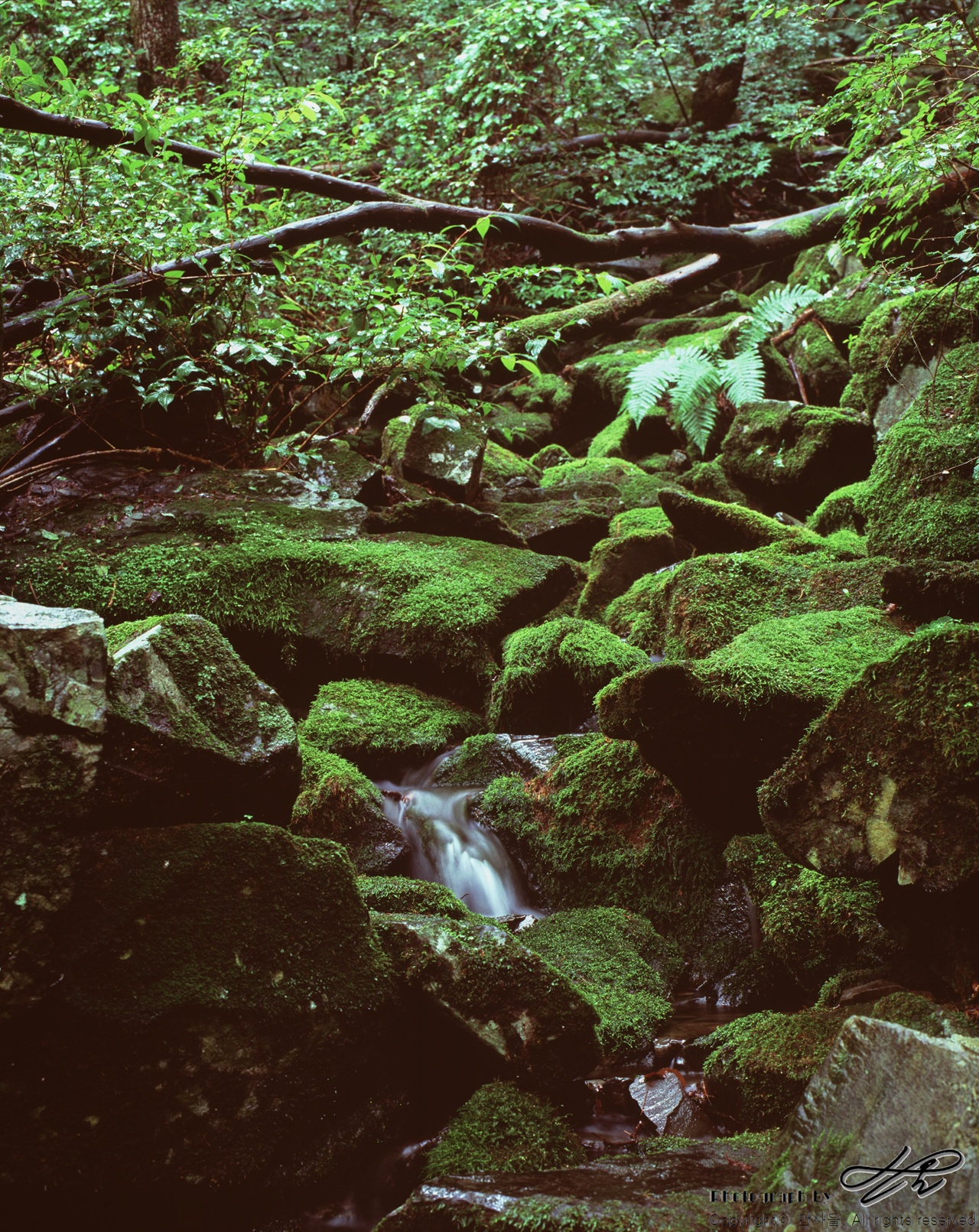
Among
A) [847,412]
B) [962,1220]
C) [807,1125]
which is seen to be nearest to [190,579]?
[807,1125]

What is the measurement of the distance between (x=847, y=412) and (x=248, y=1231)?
6.78 m

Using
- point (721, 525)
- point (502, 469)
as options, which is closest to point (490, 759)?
point (721, 525)

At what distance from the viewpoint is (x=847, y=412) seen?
6973 millimetres

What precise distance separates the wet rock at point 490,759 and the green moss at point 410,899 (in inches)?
52.3

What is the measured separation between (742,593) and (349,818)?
2568 millimetres

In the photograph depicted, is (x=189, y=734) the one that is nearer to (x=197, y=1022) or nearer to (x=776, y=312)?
(x=197, y=1022)

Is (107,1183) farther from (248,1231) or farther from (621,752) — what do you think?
(621,752)

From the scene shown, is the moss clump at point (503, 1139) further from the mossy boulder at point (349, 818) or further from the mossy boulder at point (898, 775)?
the mossy boulder at point (349, 818)

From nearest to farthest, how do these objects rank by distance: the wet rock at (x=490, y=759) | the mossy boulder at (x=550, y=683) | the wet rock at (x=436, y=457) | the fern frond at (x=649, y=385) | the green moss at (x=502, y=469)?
the wet rock at (x=490, y=759) → the mossy boulder at (x=550, y=683) → the wet rock at (x=436, y=457) → the green moss at (x=502, y=469) → the fern frond at (x=649, y=385)

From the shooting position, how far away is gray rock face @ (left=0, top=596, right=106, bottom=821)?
7.63 ft

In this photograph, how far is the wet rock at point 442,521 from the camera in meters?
6.72

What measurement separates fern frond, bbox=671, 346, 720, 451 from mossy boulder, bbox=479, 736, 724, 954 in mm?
4654

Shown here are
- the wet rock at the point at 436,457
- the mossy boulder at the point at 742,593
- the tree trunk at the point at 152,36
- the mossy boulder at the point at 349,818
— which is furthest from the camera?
the tree trunk at the point at 152,36

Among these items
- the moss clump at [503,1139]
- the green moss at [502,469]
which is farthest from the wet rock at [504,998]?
the green moss at [502,469]
